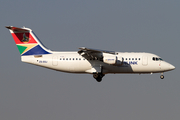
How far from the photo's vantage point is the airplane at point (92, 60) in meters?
25.7

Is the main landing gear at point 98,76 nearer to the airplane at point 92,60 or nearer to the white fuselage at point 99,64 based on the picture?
the airplane at point 92,60

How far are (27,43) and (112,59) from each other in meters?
8.52

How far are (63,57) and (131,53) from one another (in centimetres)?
623

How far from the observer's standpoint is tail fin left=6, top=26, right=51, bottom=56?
27625mm

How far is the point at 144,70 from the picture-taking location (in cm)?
2625

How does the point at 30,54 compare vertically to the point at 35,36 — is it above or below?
below

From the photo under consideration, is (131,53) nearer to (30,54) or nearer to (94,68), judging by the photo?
(94,68)

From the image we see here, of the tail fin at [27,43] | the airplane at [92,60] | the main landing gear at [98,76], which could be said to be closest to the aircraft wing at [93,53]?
the airplane at [92,60]

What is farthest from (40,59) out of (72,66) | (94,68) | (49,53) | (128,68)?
(128,68)

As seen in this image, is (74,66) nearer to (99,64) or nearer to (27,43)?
(99,64)

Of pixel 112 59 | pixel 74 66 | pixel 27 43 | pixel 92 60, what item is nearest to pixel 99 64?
pixel 92 60

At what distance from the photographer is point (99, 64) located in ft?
86.3

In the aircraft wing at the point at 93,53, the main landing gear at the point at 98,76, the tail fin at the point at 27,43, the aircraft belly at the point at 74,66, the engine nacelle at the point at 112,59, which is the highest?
the tail fin at the point at 27,43

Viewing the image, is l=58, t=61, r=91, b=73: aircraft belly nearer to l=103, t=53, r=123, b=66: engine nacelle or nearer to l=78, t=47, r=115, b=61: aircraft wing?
l=78, t=47, r=115, b=61: aircraft wing
